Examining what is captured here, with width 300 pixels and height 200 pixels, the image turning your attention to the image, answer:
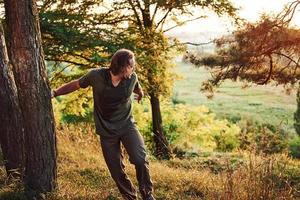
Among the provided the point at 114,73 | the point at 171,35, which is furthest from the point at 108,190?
the point at 171,35

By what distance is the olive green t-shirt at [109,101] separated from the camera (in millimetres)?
5387

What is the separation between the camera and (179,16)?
60.6 feet

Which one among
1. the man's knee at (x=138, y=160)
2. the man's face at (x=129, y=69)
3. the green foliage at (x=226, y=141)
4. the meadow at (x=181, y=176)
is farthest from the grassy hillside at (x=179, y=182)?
the green foliage at (x=226, y=141)

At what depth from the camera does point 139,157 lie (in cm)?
546

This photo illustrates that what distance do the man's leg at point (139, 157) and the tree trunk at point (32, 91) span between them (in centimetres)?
98

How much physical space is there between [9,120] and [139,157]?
222 cm

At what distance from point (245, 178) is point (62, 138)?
21.6 feet

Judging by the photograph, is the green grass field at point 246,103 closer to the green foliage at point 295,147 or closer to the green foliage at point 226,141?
the green foliage at point 295,147

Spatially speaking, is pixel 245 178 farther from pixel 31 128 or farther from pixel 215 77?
pixel 215 77

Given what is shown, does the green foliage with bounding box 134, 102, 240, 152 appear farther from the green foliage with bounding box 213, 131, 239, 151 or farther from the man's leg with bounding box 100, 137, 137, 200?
the man's leg with bounding box 100, 137, 137, 200

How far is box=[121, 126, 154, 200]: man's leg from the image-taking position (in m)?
5.46

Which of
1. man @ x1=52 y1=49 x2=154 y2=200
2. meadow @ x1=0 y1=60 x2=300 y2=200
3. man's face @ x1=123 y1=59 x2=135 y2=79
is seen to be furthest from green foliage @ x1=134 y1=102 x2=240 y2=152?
man's face @ x1=123 y1=59 x2=135 y2=79

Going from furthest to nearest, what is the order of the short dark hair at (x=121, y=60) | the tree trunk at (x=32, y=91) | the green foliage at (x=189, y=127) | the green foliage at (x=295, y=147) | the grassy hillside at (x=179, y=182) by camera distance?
1. the green foliage at (x=295, y=147)
2. the green foliage at (x=189, y=127)
3. the tree trunk at (x=32, y=91)
4. the short dark hair at (x=121, y=60)
5. the grassy hillside at (x=179, y=182)

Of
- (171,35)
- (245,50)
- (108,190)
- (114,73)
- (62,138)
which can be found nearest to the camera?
(114,73)
